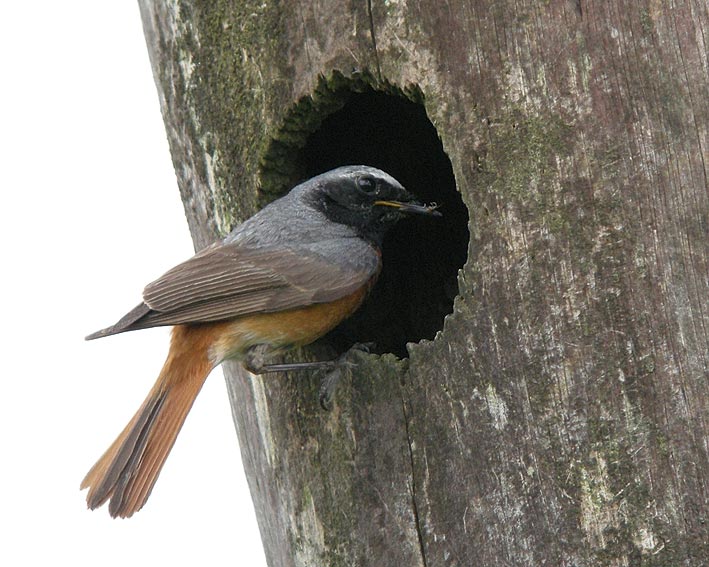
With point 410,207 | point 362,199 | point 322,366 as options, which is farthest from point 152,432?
point 410,207

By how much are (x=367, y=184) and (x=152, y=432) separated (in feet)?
4.74

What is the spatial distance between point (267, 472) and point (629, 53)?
2.37 m

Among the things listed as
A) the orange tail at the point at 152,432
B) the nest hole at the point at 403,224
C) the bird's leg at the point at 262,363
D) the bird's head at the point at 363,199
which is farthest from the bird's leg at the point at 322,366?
the bird's head at the point at 363,199

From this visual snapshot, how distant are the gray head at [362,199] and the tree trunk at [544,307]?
1.67 ft

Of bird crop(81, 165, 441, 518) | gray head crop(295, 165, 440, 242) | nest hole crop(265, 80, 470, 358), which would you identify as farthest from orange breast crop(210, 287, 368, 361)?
gray head crop(295, 165, 440, 242)

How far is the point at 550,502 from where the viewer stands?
363 cm

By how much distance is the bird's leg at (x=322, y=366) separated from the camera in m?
4.16

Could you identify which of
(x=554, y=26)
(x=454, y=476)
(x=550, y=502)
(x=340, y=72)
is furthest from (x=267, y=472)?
(x=554, y=26)

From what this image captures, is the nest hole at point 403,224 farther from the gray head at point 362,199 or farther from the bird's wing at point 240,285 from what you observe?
the bird's wing at point 240,285

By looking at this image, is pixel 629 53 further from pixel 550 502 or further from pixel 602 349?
pixel 550 502

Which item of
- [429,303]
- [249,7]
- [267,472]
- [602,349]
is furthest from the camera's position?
[429,303]

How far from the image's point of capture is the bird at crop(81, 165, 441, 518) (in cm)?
419

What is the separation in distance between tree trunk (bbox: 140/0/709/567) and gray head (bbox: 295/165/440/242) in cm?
51

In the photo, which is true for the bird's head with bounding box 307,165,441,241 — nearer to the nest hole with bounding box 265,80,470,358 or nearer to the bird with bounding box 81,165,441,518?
the bird with bounding box 81,165,441,518
